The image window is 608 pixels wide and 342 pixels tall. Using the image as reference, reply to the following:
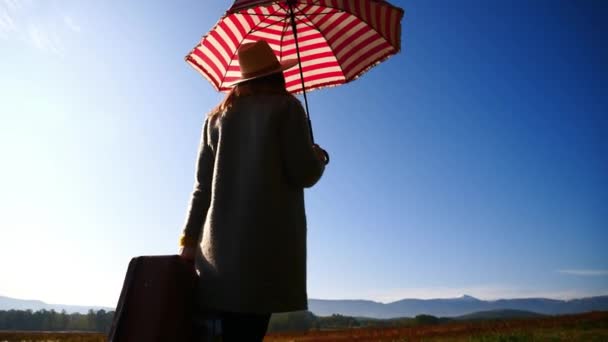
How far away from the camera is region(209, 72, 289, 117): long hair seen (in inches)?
116

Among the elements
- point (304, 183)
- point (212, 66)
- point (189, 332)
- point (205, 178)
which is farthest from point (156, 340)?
point (212, 66)

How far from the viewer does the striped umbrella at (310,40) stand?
4.45 m

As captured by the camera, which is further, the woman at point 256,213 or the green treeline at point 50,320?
the green treeline at point 50,320

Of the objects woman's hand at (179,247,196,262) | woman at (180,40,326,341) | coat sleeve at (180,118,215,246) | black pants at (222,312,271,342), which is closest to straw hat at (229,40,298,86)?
woman at (180,40,326,341)

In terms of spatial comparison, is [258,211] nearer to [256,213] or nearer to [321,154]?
[256,213]

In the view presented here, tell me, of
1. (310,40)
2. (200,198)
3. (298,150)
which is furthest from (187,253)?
(310,40)

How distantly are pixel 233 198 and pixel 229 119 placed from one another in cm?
53

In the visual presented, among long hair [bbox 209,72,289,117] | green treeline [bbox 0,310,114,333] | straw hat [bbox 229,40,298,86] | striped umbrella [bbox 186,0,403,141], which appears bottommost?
green treeline [bbox 0,310,114,333]

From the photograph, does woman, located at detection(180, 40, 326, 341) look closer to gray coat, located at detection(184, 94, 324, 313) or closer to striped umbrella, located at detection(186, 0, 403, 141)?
gray coat, located at detection(184, 94, 324, 313)

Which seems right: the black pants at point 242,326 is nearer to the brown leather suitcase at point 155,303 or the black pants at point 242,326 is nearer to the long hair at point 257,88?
the brown leather suitcase at point 155,303

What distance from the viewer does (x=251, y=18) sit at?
4.63 meters

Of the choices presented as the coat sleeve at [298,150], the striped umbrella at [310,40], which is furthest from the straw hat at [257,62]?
the striped umbrella at [310,40]

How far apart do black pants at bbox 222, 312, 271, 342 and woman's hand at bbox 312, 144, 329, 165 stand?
A: 3.43 ft

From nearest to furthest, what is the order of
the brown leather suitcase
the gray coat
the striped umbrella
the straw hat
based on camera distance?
the brown leather suitcase < the gray coat < the straw hat < the striped umbrella
